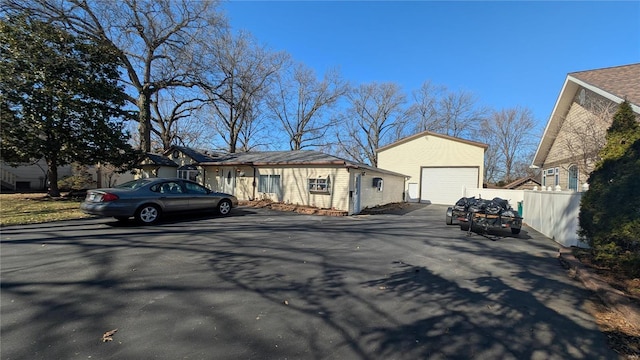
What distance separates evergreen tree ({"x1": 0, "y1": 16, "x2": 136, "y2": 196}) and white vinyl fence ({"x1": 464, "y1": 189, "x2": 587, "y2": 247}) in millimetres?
19034

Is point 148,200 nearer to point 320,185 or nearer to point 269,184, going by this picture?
point 320,185

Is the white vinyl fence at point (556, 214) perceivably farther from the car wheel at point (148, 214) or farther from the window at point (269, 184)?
the window at point (269, 184)

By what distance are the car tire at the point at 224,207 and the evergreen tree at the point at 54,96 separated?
8771 millimetres

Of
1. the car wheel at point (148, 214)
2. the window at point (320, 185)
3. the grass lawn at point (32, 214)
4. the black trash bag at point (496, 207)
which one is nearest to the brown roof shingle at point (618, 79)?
the black trash bag at point (496, 207)

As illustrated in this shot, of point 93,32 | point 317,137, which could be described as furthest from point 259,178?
point 317,137

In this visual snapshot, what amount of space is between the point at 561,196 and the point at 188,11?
70.4 ft

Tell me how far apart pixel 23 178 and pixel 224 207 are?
780 inches

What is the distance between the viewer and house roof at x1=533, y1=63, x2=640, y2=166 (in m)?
9.46

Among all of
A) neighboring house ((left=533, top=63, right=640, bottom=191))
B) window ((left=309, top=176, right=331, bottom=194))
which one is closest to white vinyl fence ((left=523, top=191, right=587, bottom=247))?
neighboring house ((left=533, top=63, right=640, bottom=191))

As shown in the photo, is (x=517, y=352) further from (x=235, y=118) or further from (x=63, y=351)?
(x=235, y=118)

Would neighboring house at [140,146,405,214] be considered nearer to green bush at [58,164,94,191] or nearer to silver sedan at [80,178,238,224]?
green bush at [58,164,94,191]

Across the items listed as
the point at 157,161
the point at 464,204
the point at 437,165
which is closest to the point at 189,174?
the point at 157,161

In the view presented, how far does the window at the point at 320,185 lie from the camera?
46.2 ft

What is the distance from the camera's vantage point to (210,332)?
9.09 ft
